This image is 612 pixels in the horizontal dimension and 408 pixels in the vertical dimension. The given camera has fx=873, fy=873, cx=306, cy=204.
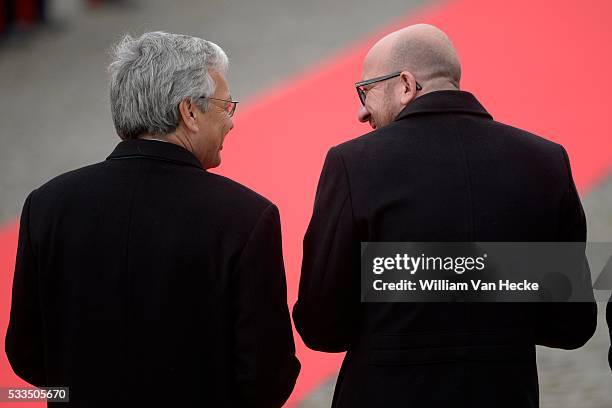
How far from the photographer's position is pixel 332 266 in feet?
6.71

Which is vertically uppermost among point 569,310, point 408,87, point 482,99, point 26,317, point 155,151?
point 482,99

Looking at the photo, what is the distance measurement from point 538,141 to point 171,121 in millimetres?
892

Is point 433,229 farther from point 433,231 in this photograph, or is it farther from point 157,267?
point 157,267

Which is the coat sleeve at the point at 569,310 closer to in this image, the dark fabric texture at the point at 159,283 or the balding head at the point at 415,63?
the balding head at the point at 415,63

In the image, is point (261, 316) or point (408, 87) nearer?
point (261, 316)

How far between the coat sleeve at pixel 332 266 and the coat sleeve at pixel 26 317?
25.3 inches

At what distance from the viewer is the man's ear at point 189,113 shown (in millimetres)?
2047

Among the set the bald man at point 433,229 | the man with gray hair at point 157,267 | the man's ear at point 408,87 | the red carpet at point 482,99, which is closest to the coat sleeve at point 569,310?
the bald man at point 433,229

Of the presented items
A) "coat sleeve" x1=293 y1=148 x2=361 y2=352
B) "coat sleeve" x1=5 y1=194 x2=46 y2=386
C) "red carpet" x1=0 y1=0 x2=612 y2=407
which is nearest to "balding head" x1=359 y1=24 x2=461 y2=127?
"coat sleeve" x1=293 y1=148 x2=361 y2=352

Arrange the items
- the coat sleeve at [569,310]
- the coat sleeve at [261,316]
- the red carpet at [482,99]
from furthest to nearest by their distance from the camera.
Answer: the red carpet at [482,99], the coat sleeve at [569,310], the coat sleeve at [261,316]

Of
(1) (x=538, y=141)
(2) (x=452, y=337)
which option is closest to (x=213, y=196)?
(2) (x=452, y=337)

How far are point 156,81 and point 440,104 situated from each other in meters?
0.68

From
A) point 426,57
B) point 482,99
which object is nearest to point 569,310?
point 426,57

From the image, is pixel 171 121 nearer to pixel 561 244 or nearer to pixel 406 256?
pixel 406 256
